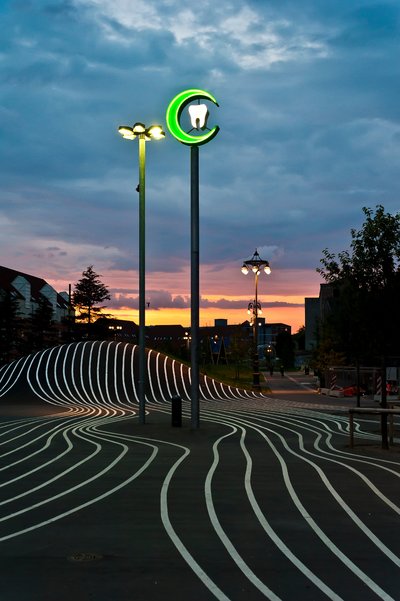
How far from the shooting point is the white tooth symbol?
20622 millimetres

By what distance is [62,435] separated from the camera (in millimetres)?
18719

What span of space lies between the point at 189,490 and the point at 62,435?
29.6 ft

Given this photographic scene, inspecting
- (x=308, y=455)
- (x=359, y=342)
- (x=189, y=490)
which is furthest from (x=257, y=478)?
(x=359, y=342)

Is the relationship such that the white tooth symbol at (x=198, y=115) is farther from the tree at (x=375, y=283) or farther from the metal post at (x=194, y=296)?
the tree at (x=375, y=283)

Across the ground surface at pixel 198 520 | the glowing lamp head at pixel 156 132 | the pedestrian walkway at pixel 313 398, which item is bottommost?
the pedestrian walkway at pixel 313 398

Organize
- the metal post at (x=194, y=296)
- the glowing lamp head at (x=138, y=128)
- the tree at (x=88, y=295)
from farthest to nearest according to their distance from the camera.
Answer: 1. the tree at (x=88, y=295)
2. the glowing lamp head at (x=138, y=128)
3. the metal post at (x=194, y=296)

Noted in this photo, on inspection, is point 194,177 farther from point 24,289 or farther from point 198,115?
point 24,289

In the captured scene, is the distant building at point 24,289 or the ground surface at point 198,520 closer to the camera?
the ground surface at point 198,520

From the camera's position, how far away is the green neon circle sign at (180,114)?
20516mm

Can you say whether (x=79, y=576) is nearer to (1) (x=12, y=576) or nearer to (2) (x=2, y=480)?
(1) (x=12, y=576)

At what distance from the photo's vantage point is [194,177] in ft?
66.8

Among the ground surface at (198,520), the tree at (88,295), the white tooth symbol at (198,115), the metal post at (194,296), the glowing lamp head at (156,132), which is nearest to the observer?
the ground surface at (198,520)

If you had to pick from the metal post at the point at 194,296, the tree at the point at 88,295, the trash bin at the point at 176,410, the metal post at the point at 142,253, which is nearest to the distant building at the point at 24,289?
the tree at the point at 88,295

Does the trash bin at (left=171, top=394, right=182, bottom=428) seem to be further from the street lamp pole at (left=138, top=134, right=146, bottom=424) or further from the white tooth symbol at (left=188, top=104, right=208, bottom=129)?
the white tooth symbol at (left=188, top=104, right=208, bottom=129)
